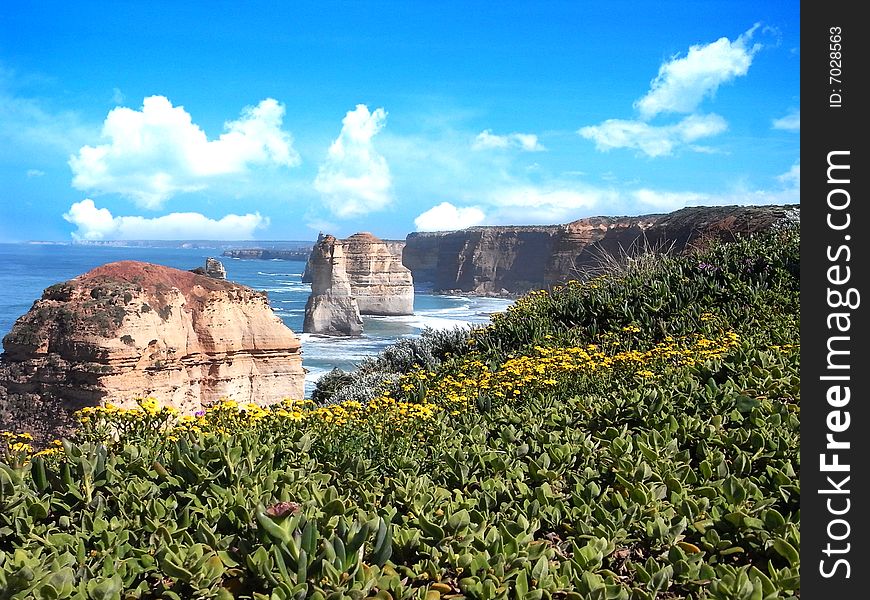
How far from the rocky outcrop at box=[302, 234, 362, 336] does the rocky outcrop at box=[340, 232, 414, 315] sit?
51.0 feet

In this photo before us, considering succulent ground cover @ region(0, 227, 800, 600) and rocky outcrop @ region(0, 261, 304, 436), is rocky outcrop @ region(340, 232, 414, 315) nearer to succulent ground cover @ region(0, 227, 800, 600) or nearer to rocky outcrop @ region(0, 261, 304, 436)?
rocky outcrop @ region(0, 261, 304, 436)

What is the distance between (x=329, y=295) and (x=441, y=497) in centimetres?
7476

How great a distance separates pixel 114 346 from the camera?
18.1 metres

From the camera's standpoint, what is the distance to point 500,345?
1023 centimetres

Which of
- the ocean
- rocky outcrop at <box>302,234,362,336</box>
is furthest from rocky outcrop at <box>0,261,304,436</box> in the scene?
rocky outcrop at <box>302,234,362,336</box>

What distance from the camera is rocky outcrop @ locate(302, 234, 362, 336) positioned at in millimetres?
77750

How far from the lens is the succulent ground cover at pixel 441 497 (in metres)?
2.65

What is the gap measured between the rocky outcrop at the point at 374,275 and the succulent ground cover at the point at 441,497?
89.4 metres

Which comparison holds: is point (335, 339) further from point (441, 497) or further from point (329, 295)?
point (441, 497)

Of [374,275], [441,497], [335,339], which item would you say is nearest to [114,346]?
[441,497]
